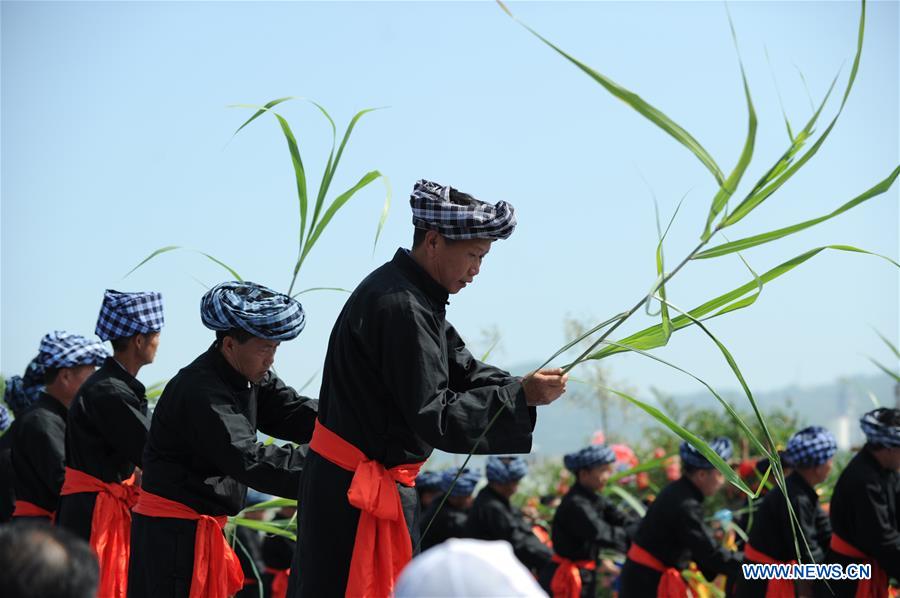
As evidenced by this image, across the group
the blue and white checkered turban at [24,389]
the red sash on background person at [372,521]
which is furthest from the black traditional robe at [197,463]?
the blue and white checkered turban at [24,389]

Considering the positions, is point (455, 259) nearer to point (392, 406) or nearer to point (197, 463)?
point (392, 406)

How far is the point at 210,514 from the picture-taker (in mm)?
4109

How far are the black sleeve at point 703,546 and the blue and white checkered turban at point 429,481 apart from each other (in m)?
2.79

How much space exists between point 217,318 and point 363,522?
1023 mm

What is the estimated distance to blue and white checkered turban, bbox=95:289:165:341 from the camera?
4895 mm

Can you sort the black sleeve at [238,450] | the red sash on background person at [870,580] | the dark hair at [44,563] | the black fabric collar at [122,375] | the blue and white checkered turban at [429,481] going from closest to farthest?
the dark hair at [44,563] < the black sleeve at [238,450] < the black fabric collar at [122,375] < the red sash on background person at [870,580] < the blue and white checkered turban at [429,481]

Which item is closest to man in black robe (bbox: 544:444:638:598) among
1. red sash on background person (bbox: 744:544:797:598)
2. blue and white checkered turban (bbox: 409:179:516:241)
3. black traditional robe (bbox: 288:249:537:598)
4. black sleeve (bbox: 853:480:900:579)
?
red sash on background person (bbox: 744:544:797:598)

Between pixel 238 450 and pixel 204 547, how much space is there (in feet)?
1.47

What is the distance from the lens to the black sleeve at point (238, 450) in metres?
3.85

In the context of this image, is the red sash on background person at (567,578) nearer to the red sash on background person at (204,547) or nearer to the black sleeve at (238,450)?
the red sash on background person at (204,547)

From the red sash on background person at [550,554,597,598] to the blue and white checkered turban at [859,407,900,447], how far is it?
9.28ft

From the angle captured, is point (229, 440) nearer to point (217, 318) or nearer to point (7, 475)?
point (217, 318)

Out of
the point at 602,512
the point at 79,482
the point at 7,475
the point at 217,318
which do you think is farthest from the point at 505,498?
the point at 217,318

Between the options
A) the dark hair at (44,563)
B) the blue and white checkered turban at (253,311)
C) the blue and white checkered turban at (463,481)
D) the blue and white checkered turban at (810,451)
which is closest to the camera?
the dark hair at (44,563)
